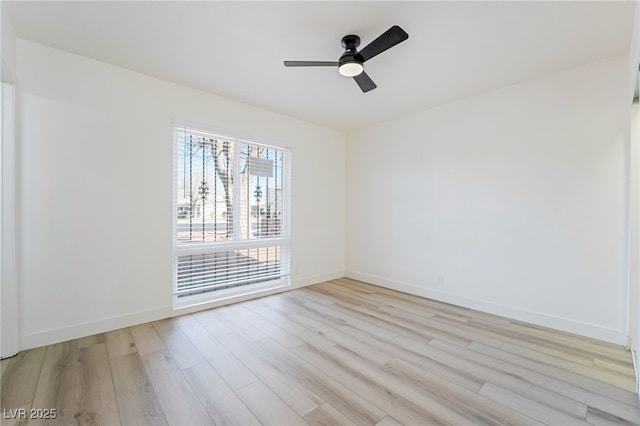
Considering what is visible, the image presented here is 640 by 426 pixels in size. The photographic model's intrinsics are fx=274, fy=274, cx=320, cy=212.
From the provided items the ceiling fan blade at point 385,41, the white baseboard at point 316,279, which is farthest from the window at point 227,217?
the ceiling fan blade at point 385,41

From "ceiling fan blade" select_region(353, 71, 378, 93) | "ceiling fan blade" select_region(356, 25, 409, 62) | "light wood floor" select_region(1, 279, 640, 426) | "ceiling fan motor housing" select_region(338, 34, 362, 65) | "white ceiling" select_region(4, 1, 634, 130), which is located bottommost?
"light wood floor" select_region(1, 279, 640, 426)

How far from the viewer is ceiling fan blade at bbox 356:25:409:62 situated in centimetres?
190

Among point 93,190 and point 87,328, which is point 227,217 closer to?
point 93,190

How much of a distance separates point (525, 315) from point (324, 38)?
11.7 feet

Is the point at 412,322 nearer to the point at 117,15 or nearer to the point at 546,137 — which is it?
the point at 546,137

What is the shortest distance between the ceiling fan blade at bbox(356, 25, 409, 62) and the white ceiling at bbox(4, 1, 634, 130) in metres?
0.20

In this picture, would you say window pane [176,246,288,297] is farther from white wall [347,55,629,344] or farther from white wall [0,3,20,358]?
white wall [347,55,629,344]

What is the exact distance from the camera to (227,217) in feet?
12.2

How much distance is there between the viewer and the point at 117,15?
211 centimetres

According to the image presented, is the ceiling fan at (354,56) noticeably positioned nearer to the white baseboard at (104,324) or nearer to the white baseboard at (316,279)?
the white baseboard at (104,324)

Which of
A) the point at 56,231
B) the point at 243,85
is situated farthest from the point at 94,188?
the point at 243,85

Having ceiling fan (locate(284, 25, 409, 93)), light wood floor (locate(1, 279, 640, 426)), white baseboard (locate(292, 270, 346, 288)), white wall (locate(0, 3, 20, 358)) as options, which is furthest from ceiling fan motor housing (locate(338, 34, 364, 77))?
white baseboard (locate(292, 270, 346, 288))

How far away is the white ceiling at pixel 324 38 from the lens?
202cm

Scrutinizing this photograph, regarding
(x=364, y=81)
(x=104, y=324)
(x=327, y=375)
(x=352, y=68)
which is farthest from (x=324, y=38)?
(x=104, y=324)
